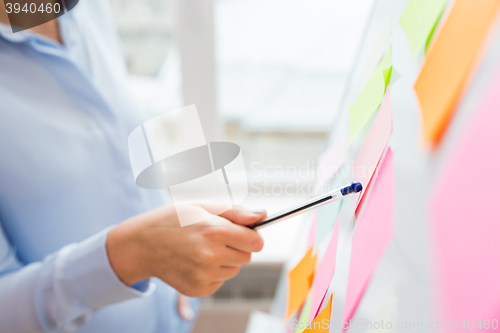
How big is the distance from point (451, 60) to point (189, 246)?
263 mm

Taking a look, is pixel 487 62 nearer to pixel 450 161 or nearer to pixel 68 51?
pixel 450 161

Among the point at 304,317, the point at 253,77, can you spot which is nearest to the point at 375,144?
the point at 304,317

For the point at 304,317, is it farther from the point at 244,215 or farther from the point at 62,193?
the point at 62,193

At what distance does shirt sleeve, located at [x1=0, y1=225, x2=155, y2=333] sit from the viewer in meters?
0.38

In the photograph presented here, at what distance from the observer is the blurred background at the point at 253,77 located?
108 centimetres

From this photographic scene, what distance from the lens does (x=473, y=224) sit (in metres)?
0.15

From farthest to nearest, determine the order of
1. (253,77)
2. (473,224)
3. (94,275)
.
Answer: (253,77) < (94,275) < (473,224)

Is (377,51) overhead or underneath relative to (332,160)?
overhead

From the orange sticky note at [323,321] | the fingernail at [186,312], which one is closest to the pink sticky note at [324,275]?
the orange sticky note at [323,321]

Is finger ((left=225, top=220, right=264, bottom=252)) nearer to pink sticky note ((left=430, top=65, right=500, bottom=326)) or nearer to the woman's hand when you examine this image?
the woman's hand

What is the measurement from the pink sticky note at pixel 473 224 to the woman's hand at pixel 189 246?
189 millimetres

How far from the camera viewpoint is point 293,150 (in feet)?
4.41

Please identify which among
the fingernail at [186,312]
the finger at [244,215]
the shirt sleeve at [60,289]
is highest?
the finger at [244,215]

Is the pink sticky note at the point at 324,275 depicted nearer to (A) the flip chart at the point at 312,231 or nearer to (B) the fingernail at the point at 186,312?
(A) the flip chart at the point at 312,231
